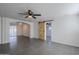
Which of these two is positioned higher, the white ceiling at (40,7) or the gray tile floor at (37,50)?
the white ceiling at (40,7)

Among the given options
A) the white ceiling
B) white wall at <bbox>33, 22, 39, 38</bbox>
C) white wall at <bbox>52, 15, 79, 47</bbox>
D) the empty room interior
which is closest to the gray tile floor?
the empty room interior

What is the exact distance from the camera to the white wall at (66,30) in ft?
29.7

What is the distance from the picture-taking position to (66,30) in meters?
9.86

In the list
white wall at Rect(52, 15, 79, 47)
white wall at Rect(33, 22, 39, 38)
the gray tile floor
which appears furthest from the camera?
white wall at Rect(33, 22, 39, 38)

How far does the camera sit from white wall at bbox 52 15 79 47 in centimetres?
905

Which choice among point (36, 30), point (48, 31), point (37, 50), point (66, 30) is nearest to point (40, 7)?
point (37, 50)

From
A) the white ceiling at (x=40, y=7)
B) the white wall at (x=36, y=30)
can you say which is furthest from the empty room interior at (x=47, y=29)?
the white wall at (x=36, y=30)

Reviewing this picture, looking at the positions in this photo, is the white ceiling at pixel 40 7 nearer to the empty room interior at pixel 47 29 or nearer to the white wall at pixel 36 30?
the empty room interior at pixel 47 29

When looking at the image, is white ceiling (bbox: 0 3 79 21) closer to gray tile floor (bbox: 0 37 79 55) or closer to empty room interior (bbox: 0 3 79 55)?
empty room interior (bbox: 0 3 79 55)

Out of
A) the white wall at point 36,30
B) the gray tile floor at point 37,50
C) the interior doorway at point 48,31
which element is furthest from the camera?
the white wall at point 36,30

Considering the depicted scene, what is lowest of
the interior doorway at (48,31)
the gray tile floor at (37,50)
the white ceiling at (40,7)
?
the gray tile floor at (37,50)

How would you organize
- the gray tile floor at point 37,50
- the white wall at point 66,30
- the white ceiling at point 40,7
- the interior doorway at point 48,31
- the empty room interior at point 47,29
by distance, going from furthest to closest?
the interior doorway at point 48,31
the white wall at point 66,30
the empty room interior at point 47,29
the gray tile floor at point 37,50
the white ceiling at point 40,7

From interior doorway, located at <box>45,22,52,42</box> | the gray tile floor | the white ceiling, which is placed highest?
the white ceiling

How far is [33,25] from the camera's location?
14.2 m
